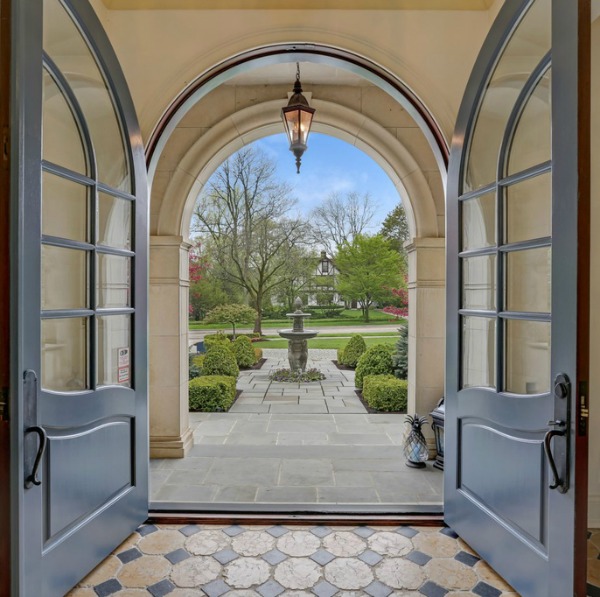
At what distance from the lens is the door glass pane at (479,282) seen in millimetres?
2451

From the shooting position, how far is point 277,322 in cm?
1222

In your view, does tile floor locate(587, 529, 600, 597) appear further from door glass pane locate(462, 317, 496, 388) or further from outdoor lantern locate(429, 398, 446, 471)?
outdoor lantern locate(429, 398, 446, 471)

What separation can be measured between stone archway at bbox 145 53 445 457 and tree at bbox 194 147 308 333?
741 centimetres

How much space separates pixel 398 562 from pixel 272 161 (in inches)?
441

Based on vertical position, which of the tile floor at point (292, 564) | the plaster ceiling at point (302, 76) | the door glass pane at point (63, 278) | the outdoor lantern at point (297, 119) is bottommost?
the tile floor at point (292, 564)

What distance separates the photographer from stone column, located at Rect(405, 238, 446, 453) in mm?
4145

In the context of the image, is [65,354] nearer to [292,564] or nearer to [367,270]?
[292,564]

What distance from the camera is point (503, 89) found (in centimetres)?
238

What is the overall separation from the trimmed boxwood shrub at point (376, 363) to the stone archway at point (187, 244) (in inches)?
101

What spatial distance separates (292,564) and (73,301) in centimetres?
197

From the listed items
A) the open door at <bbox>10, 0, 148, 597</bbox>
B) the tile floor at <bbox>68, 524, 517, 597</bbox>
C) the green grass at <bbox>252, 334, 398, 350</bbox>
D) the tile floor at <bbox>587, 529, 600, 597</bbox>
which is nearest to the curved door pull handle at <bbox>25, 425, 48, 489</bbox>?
the open door at <bbox>10, 0, 148, 597</bbox>

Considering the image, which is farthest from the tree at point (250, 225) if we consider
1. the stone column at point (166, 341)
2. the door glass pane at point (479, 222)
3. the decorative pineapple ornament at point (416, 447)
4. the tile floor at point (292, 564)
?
the door glass pane at point (479, 222)

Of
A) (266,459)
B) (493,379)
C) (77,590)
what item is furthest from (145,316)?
(493,379)

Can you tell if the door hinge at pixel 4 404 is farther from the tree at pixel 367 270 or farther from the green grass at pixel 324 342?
the tree at pixel 367 270
